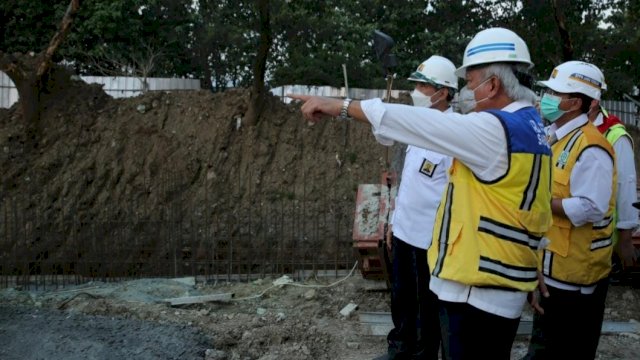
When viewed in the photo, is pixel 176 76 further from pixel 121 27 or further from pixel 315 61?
pixel 315 61

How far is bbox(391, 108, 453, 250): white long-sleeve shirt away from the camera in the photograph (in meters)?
4.75

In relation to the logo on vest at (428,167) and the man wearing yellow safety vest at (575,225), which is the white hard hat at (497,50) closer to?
the man wearing yellow safety vest at (575,225)

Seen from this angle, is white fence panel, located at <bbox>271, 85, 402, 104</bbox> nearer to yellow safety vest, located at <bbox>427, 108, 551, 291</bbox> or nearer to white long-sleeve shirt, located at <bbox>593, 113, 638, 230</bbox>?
white long-sleeve shirt, located at <bbox>593, 113, 638, 230</bbox>

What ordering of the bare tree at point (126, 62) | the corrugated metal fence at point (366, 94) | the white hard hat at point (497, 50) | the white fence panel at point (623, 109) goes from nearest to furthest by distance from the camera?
the white hard hat at point (497, 50) < the corrugated metal fence at point (366, 94) < the white fence panel at point (623, 109) < the bare tree at point (126, 62)

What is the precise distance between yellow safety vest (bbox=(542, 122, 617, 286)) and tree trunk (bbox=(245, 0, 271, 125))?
9.37 metres

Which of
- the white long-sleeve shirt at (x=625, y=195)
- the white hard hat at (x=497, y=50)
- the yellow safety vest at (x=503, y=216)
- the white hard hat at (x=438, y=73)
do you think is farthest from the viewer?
the white hard hat at (x=438, y=73)

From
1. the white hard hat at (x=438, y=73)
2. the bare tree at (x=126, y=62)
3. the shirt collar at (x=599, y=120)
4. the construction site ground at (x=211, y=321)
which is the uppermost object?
the bare tree at (x=126, y=62)

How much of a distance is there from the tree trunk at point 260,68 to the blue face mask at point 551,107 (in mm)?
9070

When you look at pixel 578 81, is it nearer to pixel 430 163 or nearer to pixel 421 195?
pixel 430 163

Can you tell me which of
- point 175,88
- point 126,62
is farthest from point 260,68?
point 126,62

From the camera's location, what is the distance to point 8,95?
65.7 feet

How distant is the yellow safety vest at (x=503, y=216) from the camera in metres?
2.87

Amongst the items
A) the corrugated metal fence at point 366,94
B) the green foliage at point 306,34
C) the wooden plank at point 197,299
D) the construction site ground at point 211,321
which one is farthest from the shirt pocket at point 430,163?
the green foliage at point 306,34

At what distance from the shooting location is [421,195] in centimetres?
481
